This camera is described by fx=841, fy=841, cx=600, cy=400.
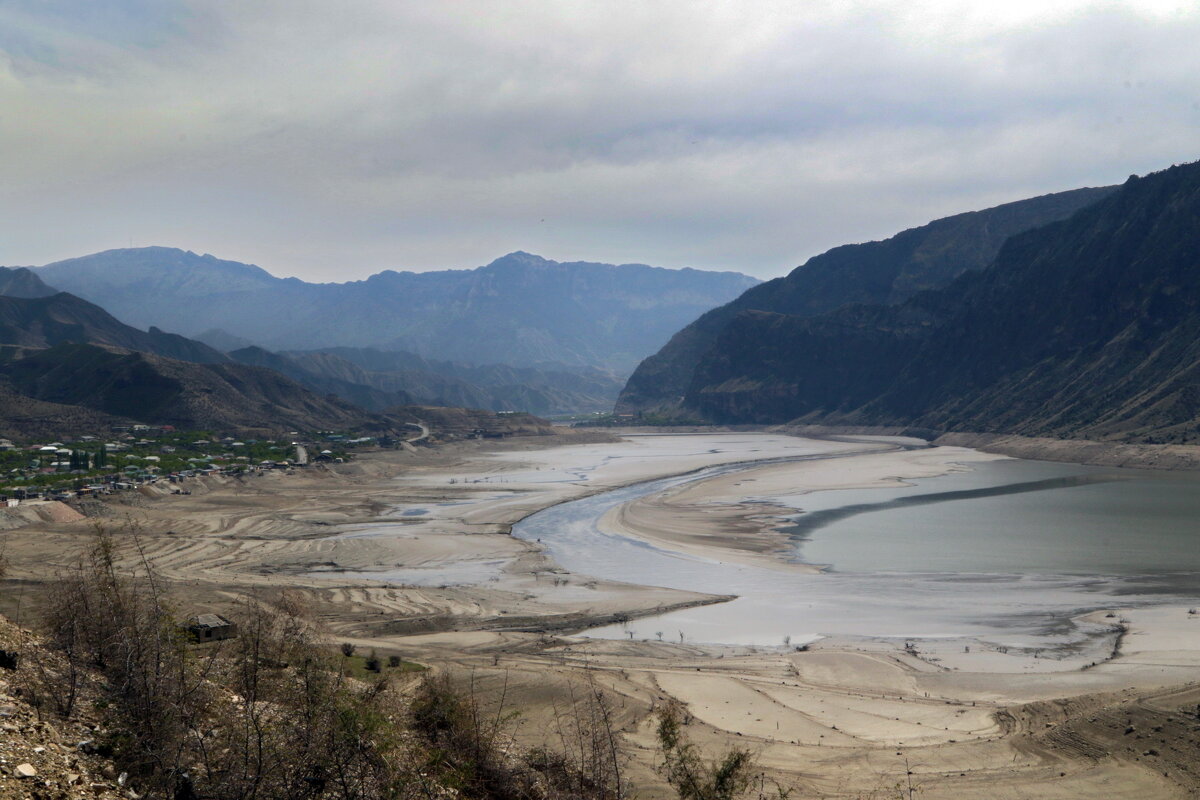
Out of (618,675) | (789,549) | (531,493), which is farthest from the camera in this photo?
(531,493)

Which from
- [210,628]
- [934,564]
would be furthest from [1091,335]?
[210,628]

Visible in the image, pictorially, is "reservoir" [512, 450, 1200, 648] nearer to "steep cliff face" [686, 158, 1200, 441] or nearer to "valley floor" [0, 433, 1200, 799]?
"valley floor" [0, 433, 1200, 799]

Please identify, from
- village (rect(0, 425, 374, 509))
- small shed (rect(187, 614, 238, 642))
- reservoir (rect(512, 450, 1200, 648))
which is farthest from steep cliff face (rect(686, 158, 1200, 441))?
small shed (rect(187, 614, 238, 642))

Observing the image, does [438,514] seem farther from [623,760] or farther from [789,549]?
[623,760]

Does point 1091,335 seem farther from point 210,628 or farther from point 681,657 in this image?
point 210,628

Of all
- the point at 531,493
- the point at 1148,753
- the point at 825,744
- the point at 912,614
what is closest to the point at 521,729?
the point at 825,744
